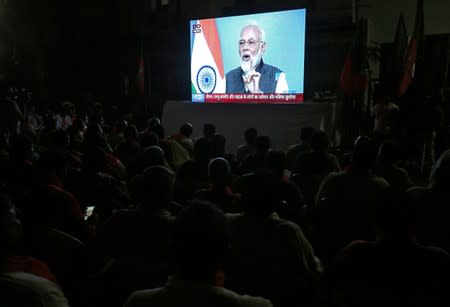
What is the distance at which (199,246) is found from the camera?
1228 millimetres

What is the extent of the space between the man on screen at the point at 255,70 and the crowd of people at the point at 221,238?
469 centimetres

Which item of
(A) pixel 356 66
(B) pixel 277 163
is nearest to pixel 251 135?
(B) pixel 277 163

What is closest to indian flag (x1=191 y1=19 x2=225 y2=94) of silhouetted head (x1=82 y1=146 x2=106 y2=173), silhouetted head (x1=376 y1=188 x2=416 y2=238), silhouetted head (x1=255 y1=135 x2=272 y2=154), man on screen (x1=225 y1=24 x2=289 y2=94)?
man on screen (x1=225 y1=24 x2=289 y2=94)

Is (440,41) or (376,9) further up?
(376,9)

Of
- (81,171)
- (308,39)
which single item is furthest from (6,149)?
(308,39)

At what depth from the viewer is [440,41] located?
28.3 ft

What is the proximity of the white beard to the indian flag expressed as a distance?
51cm

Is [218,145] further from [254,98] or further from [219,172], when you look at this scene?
[254,98]

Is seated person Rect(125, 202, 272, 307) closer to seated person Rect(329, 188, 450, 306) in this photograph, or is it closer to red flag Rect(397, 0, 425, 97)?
seated person Rect(329, 188, 450, 306)

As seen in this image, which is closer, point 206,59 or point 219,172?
point 219,172

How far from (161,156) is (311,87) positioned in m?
7.25

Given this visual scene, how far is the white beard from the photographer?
26.7 feet

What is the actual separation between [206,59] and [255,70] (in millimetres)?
1223

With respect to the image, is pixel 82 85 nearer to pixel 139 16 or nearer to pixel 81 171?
pixel 139 16
